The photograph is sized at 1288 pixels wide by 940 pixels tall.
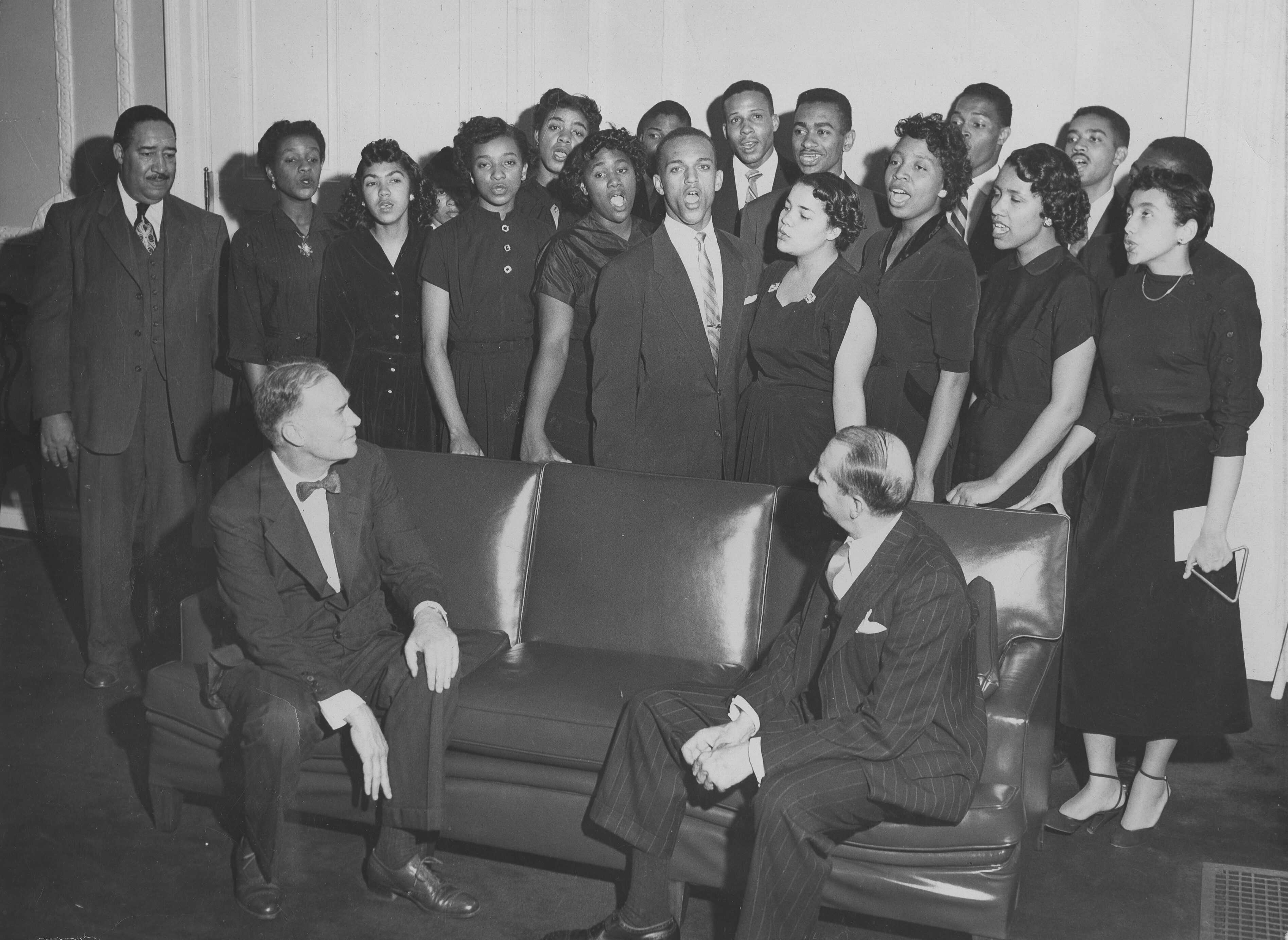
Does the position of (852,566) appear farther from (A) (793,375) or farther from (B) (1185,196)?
(B) (1185,196)

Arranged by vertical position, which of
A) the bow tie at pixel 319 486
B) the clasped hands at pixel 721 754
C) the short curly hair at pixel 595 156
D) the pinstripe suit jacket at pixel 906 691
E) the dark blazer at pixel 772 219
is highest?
the short curly hair at pixel 595 156

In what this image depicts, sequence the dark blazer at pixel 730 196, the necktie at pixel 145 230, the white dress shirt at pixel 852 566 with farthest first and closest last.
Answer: the dark blazer at pixel 730 196, the necktie at pixel 145 230, the white dress shirt at pixel 852 566

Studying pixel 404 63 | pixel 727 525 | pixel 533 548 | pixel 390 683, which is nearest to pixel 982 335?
pixel 727 525

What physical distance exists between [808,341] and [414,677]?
142 cm

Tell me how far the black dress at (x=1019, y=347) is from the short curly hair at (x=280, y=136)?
96.9 inches

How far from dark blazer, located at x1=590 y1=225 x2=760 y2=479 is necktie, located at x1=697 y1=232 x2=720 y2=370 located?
2 cm

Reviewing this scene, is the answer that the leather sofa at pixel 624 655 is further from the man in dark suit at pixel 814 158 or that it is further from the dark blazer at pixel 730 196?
the dark blazer at pixel 730 196

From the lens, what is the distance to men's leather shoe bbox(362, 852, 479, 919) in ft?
9.89

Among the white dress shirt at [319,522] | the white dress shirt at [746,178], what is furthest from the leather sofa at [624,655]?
the white dress shirt at [746,178]

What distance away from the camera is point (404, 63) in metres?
5.70

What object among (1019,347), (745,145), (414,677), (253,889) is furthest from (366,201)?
(253,889)

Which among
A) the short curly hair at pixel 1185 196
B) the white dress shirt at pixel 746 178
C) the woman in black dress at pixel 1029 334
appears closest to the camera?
the short curly hair at pixel 1185 196

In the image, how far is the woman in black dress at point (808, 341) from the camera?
356 cm

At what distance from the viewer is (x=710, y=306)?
3.83 m
